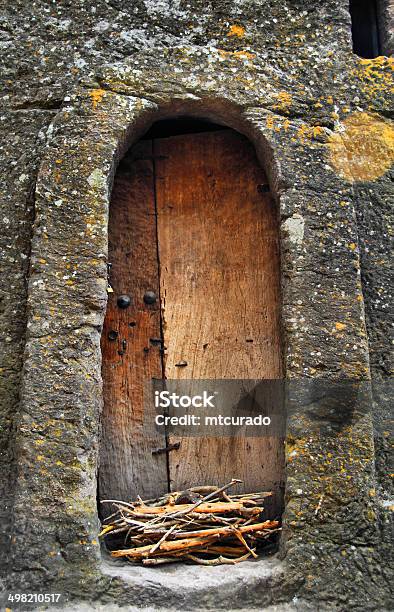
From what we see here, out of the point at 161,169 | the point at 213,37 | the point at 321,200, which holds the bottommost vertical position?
the point at 321,200

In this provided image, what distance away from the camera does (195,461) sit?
2715 millimetres

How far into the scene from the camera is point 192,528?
2457mm

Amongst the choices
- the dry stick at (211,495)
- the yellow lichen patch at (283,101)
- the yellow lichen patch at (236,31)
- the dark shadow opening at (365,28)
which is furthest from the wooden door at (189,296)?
the dark shadow opening at (365,28)

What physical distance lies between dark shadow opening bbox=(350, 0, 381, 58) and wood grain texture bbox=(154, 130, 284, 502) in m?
0.71

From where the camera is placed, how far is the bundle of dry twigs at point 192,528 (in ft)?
7.91

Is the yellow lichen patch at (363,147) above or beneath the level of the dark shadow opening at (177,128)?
beneath

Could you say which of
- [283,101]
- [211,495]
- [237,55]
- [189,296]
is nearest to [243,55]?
[237,55]

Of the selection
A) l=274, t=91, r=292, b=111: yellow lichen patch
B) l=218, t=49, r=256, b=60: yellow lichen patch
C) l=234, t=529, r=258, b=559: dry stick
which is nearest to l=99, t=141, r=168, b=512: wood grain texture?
l=234, t=529, r=258, b=559: dry stick

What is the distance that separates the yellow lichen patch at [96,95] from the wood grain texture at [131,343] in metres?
0.34

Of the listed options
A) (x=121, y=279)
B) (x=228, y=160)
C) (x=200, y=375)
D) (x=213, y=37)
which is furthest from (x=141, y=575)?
(x=213, y=37)

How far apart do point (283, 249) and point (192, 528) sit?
1.10 meters

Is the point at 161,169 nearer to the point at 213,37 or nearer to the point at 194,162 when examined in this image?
the point at 194,162

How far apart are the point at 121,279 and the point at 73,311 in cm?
43

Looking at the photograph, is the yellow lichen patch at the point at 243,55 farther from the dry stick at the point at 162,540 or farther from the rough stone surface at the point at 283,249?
the dry stick at the point at 162,540
